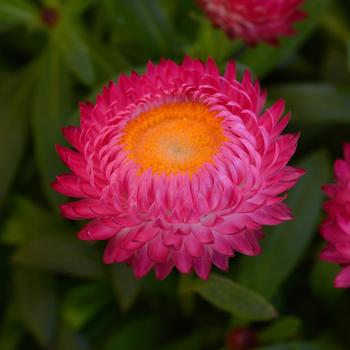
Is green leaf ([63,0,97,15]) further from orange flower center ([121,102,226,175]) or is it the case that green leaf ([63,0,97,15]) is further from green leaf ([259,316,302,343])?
green leaf ([259,316,302,343])

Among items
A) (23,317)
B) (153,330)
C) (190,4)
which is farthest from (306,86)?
(23,317)

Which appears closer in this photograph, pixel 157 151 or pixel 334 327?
pixel 157 151

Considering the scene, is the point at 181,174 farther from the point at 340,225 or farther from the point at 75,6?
the point at 75,6

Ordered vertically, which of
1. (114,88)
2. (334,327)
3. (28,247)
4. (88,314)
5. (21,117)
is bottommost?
(334,327)

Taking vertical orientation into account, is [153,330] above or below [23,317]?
below

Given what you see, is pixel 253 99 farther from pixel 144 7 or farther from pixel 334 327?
pixel 334 327

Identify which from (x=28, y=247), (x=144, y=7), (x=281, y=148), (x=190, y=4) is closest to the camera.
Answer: (x=281, y=148)

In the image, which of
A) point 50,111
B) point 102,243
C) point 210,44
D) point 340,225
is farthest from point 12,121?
point 340,225
